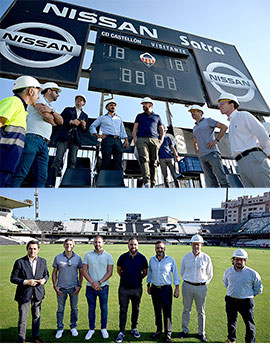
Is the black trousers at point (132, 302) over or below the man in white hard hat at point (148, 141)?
below

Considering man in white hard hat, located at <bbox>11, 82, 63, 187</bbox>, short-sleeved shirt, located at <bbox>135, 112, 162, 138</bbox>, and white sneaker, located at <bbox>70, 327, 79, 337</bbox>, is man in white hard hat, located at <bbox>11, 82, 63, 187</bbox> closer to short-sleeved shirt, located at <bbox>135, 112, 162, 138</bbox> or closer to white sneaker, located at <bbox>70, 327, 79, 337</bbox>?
short-sleeved shirt, located at <bbox>135, 112, 162, 138</bbox>

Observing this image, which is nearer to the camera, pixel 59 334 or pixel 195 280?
pixel 59 334

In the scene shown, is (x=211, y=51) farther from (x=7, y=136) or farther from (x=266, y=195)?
(x=7, y=136)

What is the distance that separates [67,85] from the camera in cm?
540

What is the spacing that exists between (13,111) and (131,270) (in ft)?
8.46

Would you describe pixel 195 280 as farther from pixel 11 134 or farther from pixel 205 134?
pixel 11 134

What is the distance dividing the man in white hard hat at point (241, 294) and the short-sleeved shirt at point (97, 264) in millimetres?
1768

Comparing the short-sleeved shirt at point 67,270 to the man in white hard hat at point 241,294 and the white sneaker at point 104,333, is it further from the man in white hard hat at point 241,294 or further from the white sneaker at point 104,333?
the man in white hard hat at point 241,294

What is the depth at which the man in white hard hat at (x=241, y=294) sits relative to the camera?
9.66 ft

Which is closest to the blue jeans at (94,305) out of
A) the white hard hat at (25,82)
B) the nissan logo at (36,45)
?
the white hard hat at (25,82)

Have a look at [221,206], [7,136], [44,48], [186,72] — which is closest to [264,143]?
[221,206]

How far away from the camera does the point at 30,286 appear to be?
2.96m

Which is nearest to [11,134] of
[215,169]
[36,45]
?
[215,169]

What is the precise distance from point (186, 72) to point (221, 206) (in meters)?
4.93
